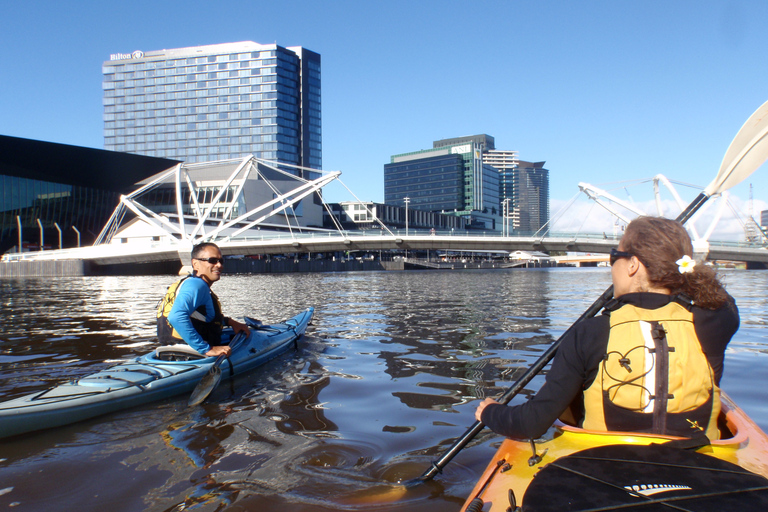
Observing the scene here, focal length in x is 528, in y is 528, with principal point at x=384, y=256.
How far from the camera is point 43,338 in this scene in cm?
1093

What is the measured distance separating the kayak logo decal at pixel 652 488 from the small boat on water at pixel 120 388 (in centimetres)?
524

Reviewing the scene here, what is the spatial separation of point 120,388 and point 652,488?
17.7 feet

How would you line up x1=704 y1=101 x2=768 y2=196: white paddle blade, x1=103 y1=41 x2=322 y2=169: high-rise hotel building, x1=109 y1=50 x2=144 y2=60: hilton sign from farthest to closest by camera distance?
x1=109 y1=50 x2=144 y2=60: hilton sign < x1=103 y1=41 x2=322 y2=169: high-rise hotel building < x1=704 y1=101 x2=768 y2=196: white paddle blade

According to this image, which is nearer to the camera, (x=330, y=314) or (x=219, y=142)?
(x=330, y=314)

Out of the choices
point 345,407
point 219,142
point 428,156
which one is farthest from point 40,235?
point 428,156

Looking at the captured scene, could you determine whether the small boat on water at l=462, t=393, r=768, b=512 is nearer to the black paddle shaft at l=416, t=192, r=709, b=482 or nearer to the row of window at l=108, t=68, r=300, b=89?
the black paddle shaft at l=416, t=192, r=709, b=482

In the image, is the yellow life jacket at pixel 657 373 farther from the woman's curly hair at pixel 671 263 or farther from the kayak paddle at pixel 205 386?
the kayak paddle at pixel 205 386

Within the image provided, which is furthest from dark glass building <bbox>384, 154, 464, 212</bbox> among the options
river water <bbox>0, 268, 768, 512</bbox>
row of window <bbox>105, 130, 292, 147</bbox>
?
river water <bbox>0, 268, 768, 512</bbox>

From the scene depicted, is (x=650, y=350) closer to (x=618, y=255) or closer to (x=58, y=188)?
(x=618, y=255)

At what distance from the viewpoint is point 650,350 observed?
7.58ft

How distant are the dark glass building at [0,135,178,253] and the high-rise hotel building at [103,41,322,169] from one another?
40.7 meters

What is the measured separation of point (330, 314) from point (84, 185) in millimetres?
73288

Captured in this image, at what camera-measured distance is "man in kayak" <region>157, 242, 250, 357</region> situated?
21.1 feet

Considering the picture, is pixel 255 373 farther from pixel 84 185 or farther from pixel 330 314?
pixel 84 185
